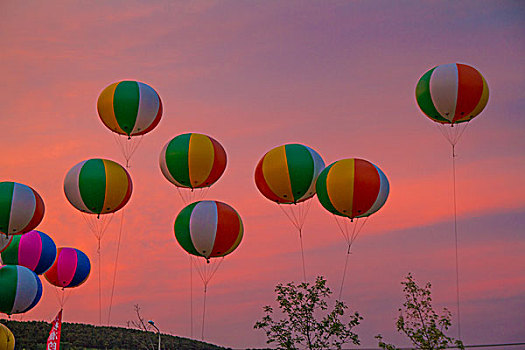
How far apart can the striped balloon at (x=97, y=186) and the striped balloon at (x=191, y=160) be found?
1501 mm

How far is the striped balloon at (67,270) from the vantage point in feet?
91.6

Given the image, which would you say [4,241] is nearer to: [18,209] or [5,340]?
[18,209]

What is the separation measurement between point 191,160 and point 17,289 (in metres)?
8.30

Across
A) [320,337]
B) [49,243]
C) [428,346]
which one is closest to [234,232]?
[320,337]

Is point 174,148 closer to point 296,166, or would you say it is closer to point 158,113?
point 158,113

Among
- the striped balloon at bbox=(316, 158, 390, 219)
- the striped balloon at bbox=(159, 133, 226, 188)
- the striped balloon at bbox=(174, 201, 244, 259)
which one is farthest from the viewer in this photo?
the striped balloon at bbox=(159, 133, 226, 188)

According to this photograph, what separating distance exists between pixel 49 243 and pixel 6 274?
3565mm

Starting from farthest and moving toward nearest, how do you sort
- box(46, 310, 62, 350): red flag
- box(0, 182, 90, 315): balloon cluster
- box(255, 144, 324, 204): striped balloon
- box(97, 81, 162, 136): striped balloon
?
box(0, 182, 90, 315): balloon cluster, box(97, 81, 162, 136): striped balloon, box(255, 144, 324, 204): striped balloon, box(46, 310, 62, 350): red flag

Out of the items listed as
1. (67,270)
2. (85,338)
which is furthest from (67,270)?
(85,338)

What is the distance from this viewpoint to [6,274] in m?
23.4

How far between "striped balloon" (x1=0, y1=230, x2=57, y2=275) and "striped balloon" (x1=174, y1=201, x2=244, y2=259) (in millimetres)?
8989

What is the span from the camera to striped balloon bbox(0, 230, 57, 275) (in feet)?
85.2

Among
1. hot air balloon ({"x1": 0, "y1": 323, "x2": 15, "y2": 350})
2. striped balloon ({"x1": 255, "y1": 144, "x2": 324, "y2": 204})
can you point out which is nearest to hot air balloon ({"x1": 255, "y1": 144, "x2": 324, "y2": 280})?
striped balloon ({"x1": 255, "y1": 144, "x2": 324, "y2": 204})

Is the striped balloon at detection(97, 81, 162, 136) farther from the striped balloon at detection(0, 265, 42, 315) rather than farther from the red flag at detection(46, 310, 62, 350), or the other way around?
the striped balloon at detection(0, 265, 42, 315)
